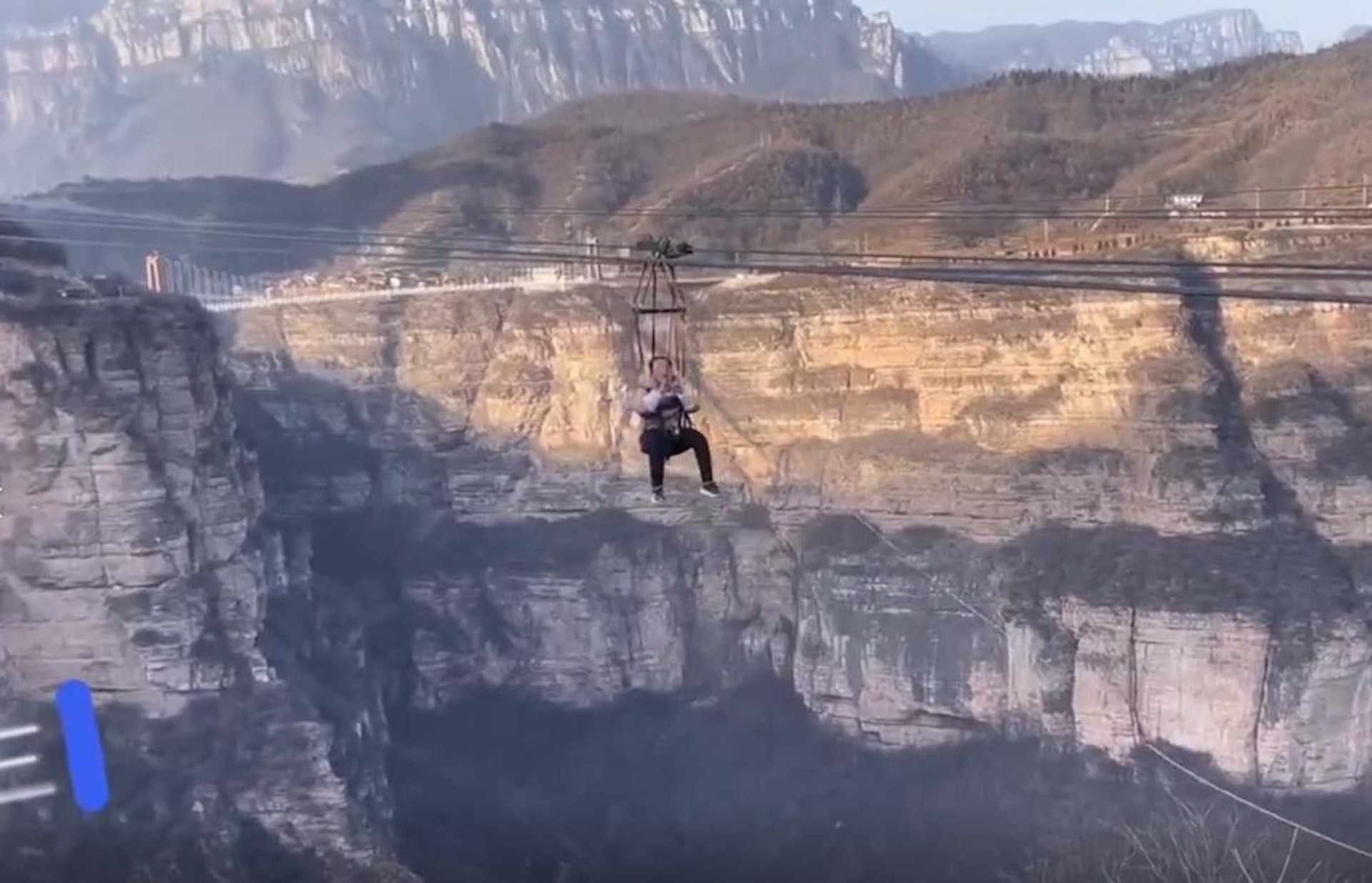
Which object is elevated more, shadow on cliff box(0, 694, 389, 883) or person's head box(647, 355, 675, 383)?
person's head box(647, 355, 675, 383)

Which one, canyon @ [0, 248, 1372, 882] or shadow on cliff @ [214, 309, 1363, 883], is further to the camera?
shadow on cliff @ [214, 309, 1363, 883]

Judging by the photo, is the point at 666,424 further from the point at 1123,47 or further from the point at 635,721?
the point at 1123,47

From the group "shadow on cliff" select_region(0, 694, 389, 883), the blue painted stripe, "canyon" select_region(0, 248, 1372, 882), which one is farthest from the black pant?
"canyon" select_region(0, 248, 1372, 882)

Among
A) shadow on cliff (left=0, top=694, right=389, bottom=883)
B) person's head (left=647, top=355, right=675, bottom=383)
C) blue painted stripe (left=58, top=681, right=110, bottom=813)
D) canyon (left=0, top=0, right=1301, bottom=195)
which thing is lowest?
shadow on cliff (left=0, top=694, right=389, bottom=883)

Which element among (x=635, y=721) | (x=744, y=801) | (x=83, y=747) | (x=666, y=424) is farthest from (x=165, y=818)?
(x=666, y=424)

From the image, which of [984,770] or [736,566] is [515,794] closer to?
[736,566]

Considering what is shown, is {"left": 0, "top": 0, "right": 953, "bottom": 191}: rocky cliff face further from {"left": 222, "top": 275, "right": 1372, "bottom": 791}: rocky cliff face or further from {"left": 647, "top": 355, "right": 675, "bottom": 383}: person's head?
{"left": 647, "top": 355, "right": 675, "bottom": 383}: person's head

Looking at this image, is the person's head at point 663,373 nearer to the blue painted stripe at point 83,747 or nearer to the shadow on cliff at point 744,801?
the blue painted stripe at point 83,747
